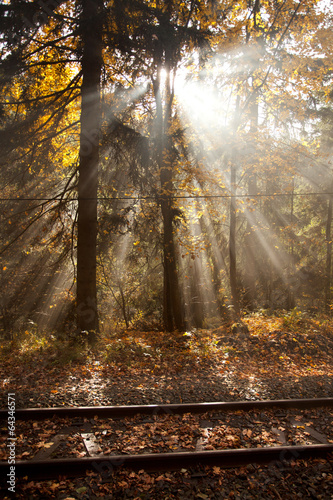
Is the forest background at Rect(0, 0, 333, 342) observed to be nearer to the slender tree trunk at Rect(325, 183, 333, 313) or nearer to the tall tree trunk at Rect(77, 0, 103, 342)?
the tall tree trunk at Rect(77, 0, 103, 342)

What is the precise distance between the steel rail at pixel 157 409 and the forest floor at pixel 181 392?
0.18 metres


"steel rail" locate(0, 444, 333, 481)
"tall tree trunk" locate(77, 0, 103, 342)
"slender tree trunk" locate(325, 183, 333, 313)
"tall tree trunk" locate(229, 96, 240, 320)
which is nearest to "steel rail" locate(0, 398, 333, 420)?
"steel rail" locate(0, 444, 333, 481)

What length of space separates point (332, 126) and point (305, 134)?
244 centimetres

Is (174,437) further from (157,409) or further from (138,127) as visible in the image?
(138,127)

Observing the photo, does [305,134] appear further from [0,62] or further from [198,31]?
[0,62]

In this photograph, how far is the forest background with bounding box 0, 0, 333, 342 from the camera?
8.80m

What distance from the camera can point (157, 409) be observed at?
5.01 meters

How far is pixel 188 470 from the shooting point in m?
3.66

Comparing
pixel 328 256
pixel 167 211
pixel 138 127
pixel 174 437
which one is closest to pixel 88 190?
pixel 167 211

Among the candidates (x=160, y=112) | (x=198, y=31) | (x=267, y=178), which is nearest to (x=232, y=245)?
(x=267, y=178)

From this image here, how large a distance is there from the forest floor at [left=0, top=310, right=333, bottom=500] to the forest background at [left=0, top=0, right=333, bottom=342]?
6.40 ft

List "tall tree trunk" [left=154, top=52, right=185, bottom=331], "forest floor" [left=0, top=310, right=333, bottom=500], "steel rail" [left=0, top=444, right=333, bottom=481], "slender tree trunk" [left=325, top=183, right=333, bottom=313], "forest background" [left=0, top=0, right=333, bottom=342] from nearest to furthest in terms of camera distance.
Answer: "forest floor" [left=0, top=310, right=333, bottom=500] → "steel rail" [left=0, top=444, right=333, bottom=481] → "forest background" [left=0, top=0, right=333, bottom=342] → "tall tree trunk" [left=154, top=52, right=185, bottom=331] → "slender tree trunk" [left=325, top=183, right=333, bottom=313]

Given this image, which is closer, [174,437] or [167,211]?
[174,437]

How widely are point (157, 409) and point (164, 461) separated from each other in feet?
4.23
